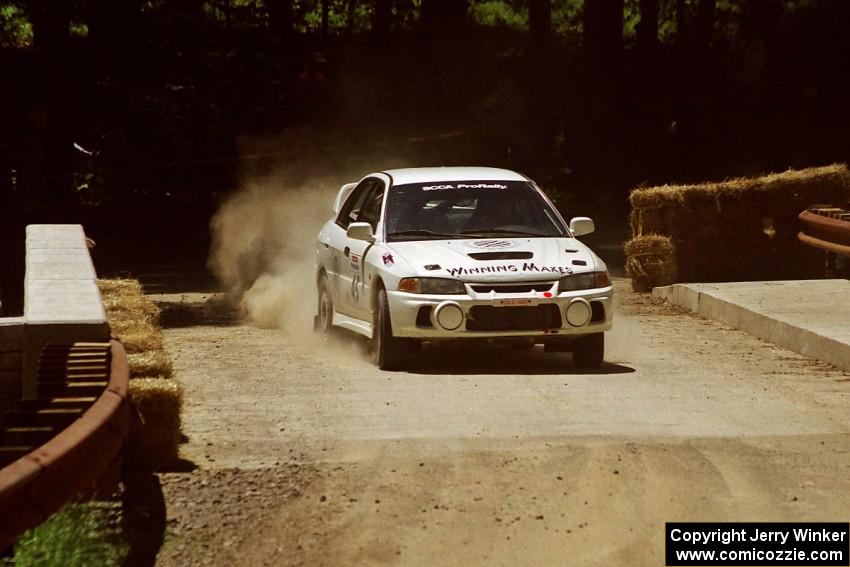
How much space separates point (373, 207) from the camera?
14.6 meters

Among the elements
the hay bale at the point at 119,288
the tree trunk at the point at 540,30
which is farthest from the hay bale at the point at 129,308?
the tree trunk at the point at 540,30

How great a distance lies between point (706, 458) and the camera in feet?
30.3

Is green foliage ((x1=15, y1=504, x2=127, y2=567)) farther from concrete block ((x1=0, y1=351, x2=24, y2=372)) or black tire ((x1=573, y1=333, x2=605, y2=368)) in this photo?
black tire ((x1=573, y1=333, x2=605, y2=368))

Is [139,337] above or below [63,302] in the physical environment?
below

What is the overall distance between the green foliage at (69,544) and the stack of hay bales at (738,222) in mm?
13372

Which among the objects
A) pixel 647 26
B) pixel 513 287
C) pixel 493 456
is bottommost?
pixel 493 456

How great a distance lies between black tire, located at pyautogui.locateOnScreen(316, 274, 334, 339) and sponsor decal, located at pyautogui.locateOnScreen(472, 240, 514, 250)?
7.14ft

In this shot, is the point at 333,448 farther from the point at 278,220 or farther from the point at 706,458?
the point at 278,220

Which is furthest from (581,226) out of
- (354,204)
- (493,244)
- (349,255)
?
(354,204)

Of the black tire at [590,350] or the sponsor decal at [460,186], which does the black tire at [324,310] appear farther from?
the black tire at [590,350]

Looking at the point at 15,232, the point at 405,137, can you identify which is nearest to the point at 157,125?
the point at 405,137

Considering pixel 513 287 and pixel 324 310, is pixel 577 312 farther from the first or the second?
pixel 324 310

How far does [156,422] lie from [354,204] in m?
6.71

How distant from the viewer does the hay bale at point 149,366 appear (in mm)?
9070
